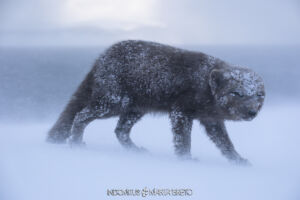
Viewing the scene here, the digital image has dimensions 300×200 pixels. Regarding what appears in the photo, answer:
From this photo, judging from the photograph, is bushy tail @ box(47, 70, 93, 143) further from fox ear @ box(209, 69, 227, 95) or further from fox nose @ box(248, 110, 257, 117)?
fox nose @ box(248, 110, 257, 117)

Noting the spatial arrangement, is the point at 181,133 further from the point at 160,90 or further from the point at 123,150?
the point at 123,150

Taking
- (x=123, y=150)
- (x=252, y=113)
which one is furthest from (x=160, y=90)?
(x=252, y=113)

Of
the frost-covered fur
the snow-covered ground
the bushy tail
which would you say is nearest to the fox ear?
the frost-covered fur

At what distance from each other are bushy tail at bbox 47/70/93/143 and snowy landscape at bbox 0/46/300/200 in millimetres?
243

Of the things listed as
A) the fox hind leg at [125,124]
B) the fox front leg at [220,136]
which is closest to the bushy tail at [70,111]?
the fox hind leg at [125,124]

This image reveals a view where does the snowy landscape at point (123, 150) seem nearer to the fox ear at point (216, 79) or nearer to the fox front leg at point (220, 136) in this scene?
the fox front leg at point (220, 136)

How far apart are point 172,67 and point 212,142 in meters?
1.30

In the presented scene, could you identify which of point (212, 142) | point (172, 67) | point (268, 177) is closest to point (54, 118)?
point (172, 67)

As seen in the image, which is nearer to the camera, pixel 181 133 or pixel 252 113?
pixel 252 113

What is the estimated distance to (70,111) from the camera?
653cm

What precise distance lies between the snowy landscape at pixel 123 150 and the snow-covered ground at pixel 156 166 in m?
0.01

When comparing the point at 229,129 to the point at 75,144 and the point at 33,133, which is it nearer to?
the point at 75,144

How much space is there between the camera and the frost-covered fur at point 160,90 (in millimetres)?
5750

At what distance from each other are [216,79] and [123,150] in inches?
70.6
